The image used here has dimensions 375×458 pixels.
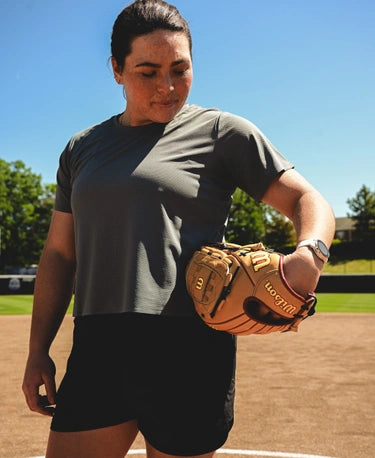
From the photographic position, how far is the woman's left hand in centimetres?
135

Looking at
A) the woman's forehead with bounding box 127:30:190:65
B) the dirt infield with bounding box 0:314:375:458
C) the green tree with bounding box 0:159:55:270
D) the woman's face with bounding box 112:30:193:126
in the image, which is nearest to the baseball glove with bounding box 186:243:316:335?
the woman's face with bounding box 112:30:193:126

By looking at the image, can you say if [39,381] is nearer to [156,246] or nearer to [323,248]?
[156,246]

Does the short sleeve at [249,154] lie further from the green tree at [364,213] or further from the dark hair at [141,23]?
the green tree at [364,213]

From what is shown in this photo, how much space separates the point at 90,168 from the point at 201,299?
573 millimetres

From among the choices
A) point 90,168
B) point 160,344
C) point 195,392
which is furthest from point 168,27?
point 195,392

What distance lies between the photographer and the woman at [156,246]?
1.60 m

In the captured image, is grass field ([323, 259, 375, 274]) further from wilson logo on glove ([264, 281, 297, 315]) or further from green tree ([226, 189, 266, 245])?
wilson logo on glove ([264, 281, 297, 315])

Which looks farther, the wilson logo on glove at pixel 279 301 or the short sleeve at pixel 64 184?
the short sleeve at pixel 64 184

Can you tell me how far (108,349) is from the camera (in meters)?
1.67

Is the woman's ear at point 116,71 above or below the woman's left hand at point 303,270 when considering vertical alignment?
above

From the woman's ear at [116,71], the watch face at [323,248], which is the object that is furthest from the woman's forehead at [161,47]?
the watch face at [323,248]

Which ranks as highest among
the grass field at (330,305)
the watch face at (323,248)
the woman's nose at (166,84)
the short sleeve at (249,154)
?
the woman's nose at (166,84)

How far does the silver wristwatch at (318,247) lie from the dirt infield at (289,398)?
10.0 ft

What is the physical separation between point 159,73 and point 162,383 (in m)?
0.94
